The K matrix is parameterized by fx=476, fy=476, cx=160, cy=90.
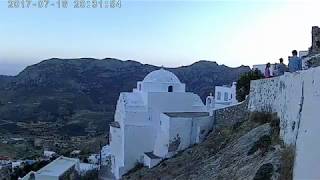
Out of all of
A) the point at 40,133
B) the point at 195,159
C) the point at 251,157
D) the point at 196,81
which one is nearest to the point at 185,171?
the point at 195,159

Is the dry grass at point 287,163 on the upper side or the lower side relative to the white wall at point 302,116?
lower

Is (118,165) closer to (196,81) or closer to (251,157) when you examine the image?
(251,157)

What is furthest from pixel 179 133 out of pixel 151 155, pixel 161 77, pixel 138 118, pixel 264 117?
pixel 264 117

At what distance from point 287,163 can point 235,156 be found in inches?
178

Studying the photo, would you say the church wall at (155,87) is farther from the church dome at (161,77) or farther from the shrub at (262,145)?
the shrub at (262,145)

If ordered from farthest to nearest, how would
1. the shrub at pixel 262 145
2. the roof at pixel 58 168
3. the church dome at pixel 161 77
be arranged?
the roof at pixel 58 168 < the church dome at pixel 161 77 < the shrub at pixel 262 145

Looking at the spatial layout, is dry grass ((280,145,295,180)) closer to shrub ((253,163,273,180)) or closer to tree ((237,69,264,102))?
shrub ((253,163,273,180))

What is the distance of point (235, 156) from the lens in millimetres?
14695

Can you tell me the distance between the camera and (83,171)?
109 feet

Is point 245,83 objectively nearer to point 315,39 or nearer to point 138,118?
point 138,118

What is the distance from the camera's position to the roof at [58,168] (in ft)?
107

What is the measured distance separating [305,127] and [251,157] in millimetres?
4102

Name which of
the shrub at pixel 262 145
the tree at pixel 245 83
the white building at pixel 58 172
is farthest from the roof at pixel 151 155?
the shrub at pixel 262 145

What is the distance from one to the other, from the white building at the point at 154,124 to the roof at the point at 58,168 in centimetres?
573
